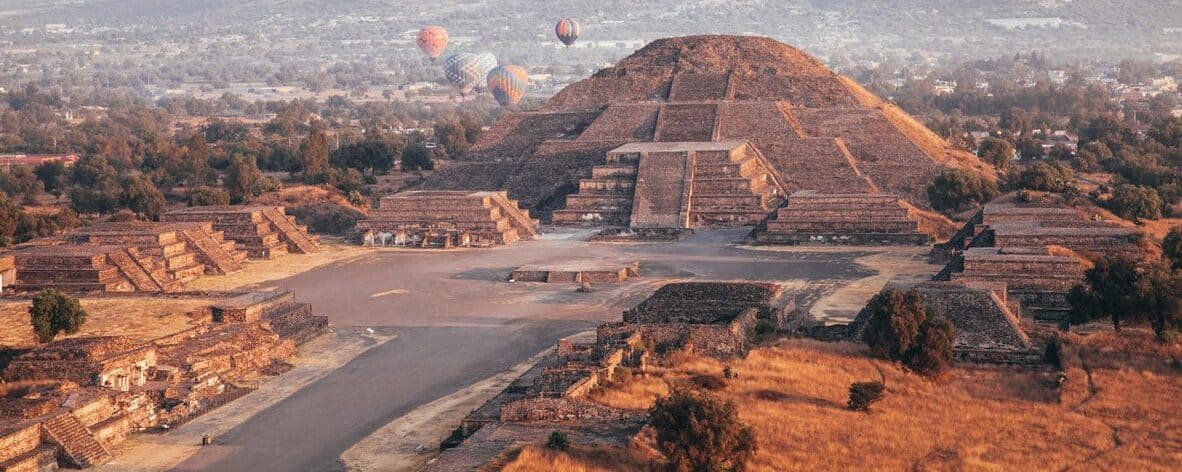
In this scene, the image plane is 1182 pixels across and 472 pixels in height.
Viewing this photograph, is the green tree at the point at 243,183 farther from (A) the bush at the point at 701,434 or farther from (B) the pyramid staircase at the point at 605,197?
(A) the bush at the point at 701,434

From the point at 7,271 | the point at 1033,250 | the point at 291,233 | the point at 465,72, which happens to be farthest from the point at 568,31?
the point at 1033,250

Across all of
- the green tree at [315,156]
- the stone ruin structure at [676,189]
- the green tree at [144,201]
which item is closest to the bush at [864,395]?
the stone ruin structure at [676,189]

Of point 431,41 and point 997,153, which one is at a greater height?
point 431,41

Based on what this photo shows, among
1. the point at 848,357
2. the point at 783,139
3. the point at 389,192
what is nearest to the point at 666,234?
the point at 783,139

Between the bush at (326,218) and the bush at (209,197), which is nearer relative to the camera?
the bush at (326,218)

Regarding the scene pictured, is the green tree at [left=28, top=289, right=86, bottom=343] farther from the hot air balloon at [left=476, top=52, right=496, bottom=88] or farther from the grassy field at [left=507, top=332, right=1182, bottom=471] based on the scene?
the hot air balloon at [left=476, top=52, right=496, bottom=88]

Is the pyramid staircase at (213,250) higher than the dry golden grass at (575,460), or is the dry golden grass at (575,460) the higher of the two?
the dry golden grass at (575,460)

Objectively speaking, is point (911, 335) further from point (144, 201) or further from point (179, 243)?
point (144, 201)

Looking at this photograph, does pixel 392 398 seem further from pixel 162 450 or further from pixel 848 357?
pixel 848 357
